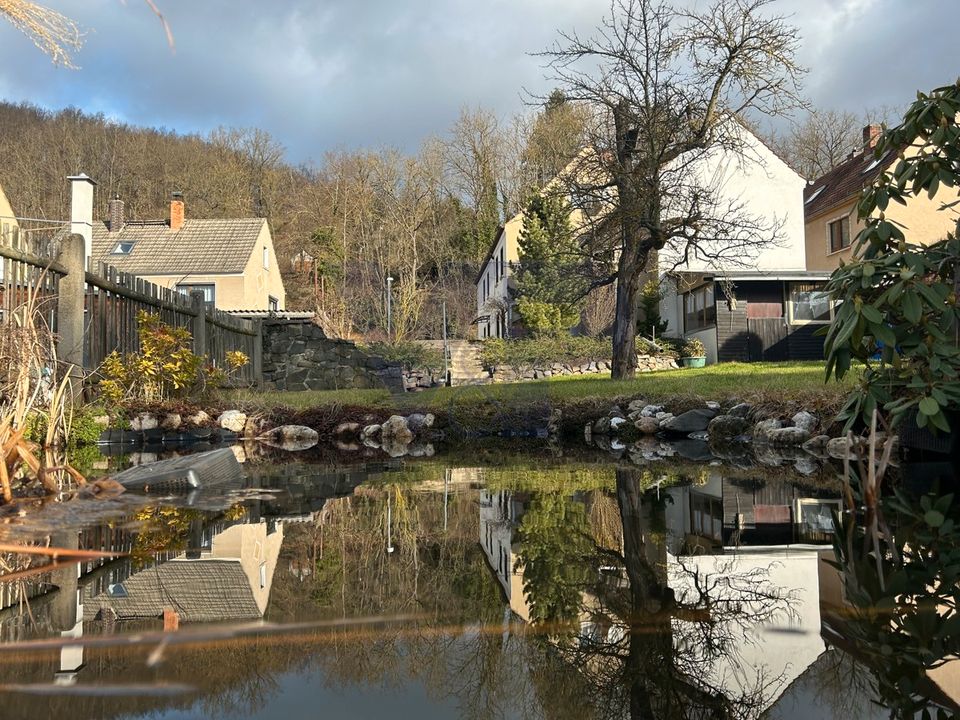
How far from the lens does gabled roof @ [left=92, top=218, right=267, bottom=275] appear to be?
29.5 metres

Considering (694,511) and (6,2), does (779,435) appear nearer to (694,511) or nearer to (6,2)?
(694,511)

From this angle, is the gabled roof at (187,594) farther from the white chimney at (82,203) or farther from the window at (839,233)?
the window at (839,233)

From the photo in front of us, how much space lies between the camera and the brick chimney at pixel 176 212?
102 ft

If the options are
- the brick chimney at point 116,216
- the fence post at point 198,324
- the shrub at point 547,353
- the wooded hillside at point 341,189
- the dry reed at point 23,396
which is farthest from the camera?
the wooded hillside at point 341,189

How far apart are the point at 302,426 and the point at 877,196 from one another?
7.59m

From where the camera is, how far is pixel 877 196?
13.5 feet

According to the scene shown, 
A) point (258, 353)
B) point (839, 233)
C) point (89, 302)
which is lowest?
point (258, 353)

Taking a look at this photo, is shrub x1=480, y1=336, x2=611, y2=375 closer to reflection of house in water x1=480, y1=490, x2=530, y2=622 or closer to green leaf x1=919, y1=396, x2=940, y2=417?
reflection of house in water x1=480, y1=490, x2=530, y2=622

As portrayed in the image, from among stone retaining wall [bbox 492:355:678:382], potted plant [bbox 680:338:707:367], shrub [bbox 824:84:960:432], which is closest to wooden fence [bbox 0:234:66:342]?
shrub [bbox 824:84:960:432]

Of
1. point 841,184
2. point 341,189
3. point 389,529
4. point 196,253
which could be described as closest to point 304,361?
point 389,529

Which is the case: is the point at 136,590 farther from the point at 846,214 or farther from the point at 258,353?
the point at 846,214

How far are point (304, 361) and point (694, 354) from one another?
12.7m

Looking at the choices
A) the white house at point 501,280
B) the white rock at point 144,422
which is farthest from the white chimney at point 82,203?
the white house at point 501,280

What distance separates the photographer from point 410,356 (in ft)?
77.6
